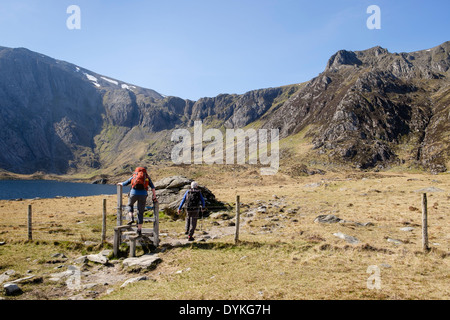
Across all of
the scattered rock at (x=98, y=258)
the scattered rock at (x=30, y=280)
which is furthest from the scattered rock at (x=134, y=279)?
the scattered rock at (x=30, y=280)

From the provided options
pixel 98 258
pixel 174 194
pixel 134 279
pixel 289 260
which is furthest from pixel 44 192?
pixel 289 260

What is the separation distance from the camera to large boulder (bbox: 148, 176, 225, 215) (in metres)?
31.8

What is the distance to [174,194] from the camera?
1363 inches

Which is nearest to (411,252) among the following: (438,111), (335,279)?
(335,279)

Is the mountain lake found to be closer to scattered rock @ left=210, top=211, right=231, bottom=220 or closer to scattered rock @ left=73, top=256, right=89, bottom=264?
scattered rock @ left=210, top=211, right=231, bottom=220

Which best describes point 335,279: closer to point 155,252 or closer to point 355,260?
point 355,260

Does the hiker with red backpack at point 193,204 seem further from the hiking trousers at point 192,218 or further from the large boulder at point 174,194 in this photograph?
the large boulder at point 174,194

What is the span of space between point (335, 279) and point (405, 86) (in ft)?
696

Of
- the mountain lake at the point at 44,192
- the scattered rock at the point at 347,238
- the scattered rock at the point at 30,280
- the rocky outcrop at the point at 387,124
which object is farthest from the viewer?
the rocky outcrop at the point at 387,124

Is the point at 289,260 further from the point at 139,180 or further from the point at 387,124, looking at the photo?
the point at 387,124

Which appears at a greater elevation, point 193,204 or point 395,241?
point 193,204

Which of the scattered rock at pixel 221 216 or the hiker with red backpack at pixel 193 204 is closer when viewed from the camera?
the hiker with red backpack at pixel 193 204

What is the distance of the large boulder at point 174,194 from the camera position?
31828 mm

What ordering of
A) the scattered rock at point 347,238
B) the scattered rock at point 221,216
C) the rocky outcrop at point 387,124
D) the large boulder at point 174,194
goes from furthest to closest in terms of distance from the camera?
the rocky outcrop at point 387,124, the large boulder at point 174,194, the scattered rock at point 221,216, the scattered rock at point 347,238
